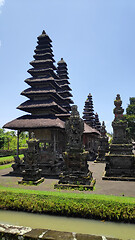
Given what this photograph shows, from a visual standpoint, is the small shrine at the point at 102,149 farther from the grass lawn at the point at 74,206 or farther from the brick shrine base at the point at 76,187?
the grass lawn at the point at 74,206

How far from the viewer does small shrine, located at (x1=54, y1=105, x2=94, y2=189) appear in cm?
1051

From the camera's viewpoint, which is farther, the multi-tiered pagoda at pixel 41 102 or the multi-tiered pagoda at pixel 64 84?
the multi-tiered pagoda at pixel 64 84

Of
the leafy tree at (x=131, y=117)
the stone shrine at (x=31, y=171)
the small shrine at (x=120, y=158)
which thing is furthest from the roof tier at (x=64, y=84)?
the leafy tree at (x=131, y=117)

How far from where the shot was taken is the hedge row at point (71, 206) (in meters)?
6.02

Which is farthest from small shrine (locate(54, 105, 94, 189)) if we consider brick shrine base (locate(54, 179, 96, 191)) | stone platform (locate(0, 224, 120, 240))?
stone platform (locate(0, 224, 120, 240))

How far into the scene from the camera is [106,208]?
244 inches

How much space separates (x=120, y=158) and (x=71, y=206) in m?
8.10

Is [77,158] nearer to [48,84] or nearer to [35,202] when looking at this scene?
[35,202]

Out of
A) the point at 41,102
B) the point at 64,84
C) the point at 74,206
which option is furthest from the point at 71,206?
the point at 64,84

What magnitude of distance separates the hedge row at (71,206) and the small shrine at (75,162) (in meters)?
3.25

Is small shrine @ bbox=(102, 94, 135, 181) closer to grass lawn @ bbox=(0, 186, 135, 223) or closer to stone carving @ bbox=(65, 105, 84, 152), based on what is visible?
stone carving @ bbox=(65, 105, 84, 152)

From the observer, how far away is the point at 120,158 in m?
13.5

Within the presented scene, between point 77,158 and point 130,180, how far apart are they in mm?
4470

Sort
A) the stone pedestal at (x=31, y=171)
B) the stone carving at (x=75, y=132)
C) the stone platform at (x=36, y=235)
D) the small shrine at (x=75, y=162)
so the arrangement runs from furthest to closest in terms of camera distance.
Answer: the stone pedestal at (x=31, y=171)
the stone carving at (x=75, y=132)
the small shrine at (x=75, y=162)
the stone platform at (x=36, y=235)
